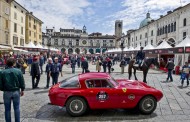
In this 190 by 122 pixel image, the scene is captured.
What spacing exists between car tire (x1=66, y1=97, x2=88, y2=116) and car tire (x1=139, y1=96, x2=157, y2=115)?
188cm

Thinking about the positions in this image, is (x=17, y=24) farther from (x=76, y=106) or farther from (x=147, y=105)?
(x=147, y=105)

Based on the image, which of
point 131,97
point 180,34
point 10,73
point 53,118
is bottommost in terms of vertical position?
point 53,118

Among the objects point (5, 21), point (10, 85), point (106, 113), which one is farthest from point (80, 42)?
point (10, 85)

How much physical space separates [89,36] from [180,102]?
306ft

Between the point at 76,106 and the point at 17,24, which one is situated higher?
the point at 17,24

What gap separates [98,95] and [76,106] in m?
0.79

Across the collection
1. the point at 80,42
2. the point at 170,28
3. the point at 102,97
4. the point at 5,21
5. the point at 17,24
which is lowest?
the point at 102,97

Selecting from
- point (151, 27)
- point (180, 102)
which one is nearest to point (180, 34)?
point (151, 27)

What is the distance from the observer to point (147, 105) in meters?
6.68

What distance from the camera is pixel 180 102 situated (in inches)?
328

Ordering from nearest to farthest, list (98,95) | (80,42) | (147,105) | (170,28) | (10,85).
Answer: (10,85) → (98,95) → (147,105) → (170,28) → (80,42)

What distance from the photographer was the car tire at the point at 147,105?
21.8 ft

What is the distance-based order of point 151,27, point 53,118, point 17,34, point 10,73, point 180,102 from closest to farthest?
point 10,73 < point 53,118 < point 180,102 < point 17,34 < point 151,27

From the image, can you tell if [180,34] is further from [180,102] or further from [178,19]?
[180,102]
